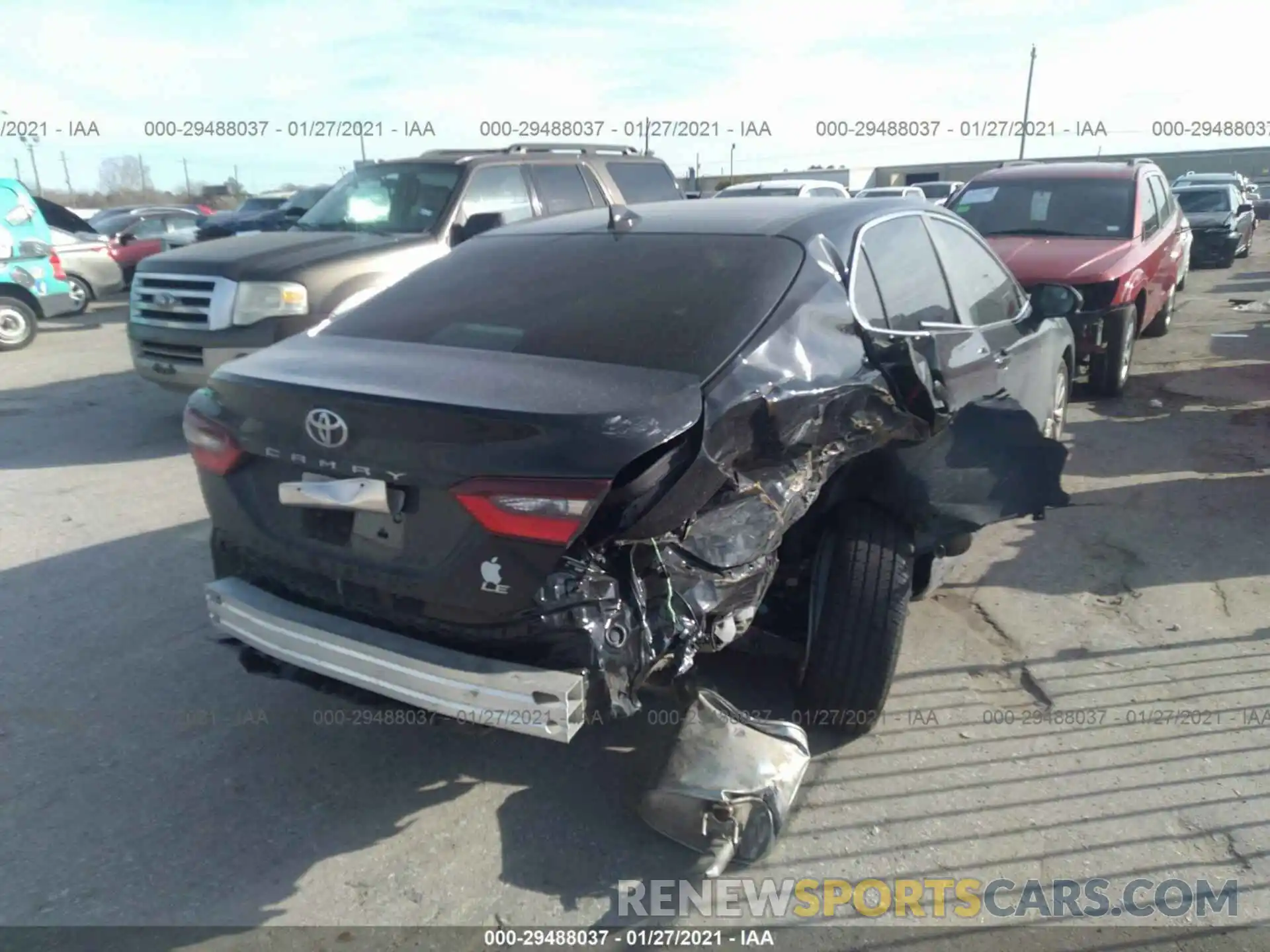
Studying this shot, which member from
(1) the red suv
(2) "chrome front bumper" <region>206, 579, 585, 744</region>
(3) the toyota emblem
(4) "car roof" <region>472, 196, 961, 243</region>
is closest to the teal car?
(4) "car roof" <region>472, 196, 961, 243</region>

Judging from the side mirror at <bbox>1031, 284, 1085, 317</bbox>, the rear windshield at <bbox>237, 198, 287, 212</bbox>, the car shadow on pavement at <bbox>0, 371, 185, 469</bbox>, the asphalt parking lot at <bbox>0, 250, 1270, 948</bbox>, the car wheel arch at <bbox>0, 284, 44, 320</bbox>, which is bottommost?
the car shadow on pavement at <bbox>0, 371, 185, 469</bbox>

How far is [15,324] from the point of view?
→ 39.7ft

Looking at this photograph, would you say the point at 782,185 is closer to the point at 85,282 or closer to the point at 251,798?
the point at 85,282

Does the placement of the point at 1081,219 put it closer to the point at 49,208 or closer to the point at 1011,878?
the point at 1011,878

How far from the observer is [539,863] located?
9.63 ft

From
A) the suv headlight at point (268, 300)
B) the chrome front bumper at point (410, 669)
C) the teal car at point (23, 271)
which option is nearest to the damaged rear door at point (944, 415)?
the chrome front bumper at point (410, 669)

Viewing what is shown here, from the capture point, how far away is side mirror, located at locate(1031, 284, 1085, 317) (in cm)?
479

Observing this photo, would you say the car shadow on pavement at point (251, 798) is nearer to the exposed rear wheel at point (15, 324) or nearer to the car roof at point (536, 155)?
the car roof at point (536, 155)

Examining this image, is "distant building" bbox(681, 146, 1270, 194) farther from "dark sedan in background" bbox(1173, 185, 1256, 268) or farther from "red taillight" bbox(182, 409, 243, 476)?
"red taillight" bbox(182, 409, 243, 476)

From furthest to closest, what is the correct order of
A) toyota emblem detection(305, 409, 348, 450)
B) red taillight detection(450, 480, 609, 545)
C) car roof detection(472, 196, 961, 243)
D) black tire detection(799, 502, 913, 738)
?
car roof detection(472, 196, 961, 243) < black tire detection(799, 502, 913, 738) < toyota emblem detection(305, 409, 348, 450) < red taillight detection(450, 480, 609, 545)

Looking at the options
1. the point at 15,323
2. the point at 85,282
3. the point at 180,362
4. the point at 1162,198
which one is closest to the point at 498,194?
the point at 180,362

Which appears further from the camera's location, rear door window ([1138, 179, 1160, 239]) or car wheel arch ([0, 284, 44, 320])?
car wheel arch ([0, 284, 44, 320])

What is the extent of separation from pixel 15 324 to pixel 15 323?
0.01 meters

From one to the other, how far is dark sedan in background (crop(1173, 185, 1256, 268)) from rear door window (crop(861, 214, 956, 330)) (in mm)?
16572
